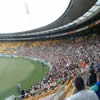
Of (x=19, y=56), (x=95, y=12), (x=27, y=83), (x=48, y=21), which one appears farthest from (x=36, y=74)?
(x=19, y=56)

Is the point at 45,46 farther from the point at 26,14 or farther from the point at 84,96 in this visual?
the point at 84,96

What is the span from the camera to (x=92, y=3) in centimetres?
1189

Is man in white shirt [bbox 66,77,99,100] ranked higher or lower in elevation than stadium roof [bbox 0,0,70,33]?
lower

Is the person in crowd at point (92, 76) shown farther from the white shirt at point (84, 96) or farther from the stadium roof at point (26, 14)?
the stadium roof at point (26, 14)

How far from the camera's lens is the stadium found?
1202 cm

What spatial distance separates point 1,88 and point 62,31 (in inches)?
560

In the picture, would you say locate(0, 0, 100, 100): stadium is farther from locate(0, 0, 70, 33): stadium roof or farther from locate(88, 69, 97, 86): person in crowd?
locate(88, 69, 97, 86): person in crowd

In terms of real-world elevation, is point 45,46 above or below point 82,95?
above

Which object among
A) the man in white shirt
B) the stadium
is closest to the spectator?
the man in white shirt

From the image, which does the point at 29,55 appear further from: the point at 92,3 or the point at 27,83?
the point at 92,3

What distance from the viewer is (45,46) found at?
2733cm

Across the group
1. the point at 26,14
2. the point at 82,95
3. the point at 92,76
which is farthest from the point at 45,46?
the point at 82,95

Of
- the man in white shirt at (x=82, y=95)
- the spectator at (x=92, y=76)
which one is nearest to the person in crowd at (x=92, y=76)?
the spectator at (x=92, y=76)

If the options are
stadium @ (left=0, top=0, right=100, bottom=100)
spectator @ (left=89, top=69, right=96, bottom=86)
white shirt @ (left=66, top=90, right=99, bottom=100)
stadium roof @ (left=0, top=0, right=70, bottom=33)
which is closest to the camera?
white shirt @ (left=66, top=90, right=99, bottom=100)
